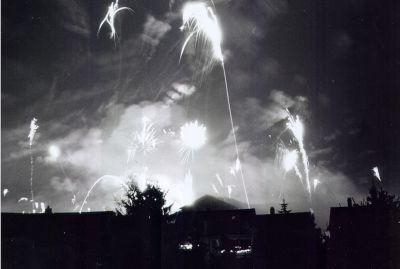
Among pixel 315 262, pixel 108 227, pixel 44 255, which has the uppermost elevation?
pixel 108 227

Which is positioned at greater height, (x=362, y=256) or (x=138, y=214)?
(x=138, y=214)

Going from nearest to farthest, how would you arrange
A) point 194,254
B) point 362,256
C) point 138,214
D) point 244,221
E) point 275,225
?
point 362,256, point 194,254, point 138,214, point 275,225, point 244,221

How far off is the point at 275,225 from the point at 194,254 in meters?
12.2

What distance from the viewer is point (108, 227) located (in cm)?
3020

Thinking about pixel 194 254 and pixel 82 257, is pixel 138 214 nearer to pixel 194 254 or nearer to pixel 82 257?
pixel 82 257

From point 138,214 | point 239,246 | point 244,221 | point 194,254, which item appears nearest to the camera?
point 194,254

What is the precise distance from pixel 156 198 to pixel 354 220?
1945 cm

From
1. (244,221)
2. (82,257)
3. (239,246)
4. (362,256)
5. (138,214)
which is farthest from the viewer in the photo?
(244,221)

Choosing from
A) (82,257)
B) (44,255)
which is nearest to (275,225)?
(82,257)

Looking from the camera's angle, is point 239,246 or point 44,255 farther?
point 239,246

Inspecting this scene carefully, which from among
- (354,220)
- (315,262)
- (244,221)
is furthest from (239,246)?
(354,220)

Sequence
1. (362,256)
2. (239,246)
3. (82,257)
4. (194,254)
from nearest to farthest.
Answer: (362,256), (194,254), (82,257), (239,246)

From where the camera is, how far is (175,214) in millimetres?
34875

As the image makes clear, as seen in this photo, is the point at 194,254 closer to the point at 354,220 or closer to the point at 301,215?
the point at 354,220
